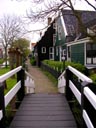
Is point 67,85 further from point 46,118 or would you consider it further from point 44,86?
point 44,86

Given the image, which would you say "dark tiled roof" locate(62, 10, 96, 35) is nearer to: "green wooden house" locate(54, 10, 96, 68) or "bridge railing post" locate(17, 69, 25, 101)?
"green wooden house" locate(54, 10, 96, 68)

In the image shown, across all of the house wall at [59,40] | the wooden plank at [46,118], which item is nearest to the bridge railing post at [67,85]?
the wooden plank at [46,118]

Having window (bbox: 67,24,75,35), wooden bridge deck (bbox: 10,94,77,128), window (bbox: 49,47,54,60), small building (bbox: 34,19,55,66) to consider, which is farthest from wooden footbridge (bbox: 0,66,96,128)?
small building (bbox: 34,19,55,66)

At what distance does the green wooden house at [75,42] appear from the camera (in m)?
24.5

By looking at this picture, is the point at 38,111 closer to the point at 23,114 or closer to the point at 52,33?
the point at 23,114

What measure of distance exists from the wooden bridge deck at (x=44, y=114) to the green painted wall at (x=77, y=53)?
1814cm

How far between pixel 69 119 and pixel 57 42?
112ft

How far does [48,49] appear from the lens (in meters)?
43.3

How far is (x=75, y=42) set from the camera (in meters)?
27.4

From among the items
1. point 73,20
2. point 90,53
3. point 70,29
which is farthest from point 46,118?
point 73,20

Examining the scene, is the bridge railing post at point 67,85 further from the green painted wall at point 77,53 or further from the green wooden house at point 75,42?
the green painted wall at point 77,53

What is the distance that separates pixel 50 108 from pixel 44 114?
1.80ft

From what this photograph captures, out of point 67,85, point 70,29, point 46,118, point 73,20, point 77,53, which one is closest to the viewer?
point 46,118

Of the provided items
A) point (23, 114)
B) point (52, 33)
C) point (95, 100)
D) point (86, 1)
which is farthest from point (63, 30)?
point (95, 100)
